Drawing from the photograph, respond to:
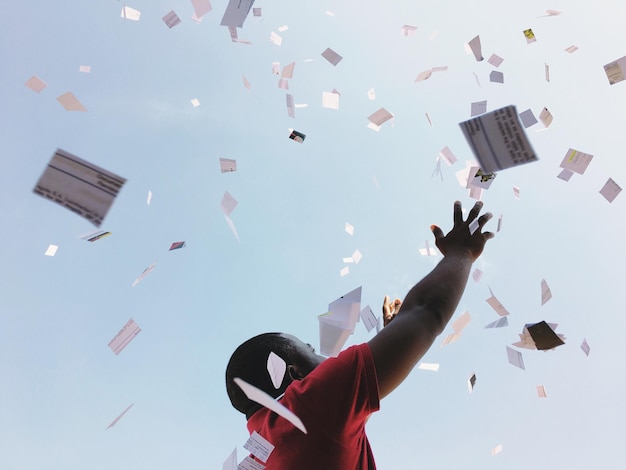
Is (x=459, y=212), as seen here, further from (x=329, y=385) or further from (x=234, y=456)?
(x=234, y=456)

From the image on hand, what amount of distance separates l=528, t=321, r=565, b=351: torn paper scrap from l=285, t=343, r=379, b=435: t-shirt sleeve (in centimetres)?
144

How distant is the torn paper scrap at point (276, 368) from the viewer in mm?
1966

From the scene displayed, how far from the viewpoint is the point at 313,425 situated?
131 centimetres

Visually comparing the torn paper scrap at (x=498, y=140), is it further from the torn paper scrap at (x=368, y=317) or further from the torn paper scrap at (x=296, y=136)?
the torn paper scrap at (x=296, y=136)

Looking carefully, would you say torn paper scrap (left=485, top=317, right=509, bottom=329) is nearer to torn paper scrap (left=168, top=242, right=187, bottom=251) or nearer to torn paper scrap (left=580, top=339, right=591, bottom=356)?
torn paper scrap (left=580, top=339, right=591, bottom=356)

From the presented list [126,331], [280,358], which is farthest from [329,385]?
[126,331]

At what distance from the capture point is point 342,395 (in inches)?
50.9

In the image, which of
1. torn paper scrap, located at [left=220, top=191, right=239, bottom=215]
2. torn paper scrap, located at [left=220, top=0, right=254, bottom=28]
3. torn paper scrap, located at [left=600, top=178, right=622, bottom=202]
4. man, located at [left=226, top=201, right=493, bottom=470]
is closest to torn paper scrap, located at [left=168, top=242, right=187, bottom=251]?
torn paper scrap, located at [left=220, top=191, right=239, bottom=215]

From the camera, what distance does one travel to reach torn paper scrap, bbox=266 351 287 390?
6.45ft

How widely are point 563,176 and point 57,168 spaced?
3156mm

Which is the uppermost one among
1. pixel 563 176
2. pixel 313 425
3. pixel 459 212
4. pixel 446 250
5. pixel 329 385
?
pixel 563 176

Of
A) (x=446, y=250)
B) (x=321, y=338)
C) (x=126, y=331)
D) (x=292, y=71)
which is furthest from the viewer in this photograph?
→ (x=292, y=71)

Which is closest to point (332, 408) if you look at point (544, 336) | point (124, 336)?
point (544, 336)

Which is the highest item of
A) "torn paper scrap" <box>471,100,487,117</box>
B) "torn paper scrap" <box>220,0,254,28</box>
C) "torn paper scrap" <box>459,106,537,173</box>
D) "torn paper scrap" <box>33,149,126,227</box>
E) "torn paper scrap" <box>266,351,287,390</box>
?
"torn paper scrap" <box>471,100,487,117</box>
